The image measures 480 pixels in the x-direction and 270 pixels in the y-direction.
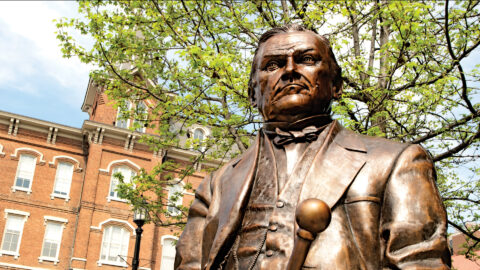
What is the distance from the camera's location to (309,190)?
2.06 m

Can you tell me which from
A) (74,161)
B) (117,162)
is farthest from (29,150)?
(117,162)

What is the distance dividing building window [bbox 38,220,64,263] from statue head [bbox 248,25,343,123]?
22.8m

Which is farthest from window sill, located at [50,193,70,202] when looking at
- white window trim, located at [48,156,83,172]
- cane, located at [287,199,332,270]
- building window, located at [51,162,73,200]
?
cane, located at [287,199,332,270]

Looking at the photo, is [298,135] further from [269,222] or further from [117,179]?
[117,179]

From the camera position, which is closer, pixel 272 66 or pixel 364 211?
pixel 364 211

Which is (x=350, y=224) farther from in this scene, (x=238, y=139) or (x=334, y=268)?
(x=238, y=139)

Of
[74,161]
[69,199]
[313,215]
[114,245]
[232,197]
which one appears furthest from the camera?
[74,161]

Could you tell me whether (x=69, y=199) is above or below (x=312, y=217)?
above

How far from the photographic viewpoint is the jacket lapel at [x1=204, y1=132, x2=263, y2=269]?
2.16 metres

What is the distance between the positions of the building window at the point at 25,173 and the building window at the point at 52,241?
199 centimetres

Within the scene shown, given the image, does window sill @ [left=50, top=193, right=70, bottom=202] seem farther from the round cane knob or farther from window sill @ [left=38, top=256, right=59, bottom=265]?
the round cane knob

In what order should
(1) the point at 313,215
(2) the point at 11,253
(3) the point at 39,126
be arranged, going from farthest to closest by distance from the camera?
(3) the point at 39,126 < (2) the point at 11,253 < (1) the point at 313,215

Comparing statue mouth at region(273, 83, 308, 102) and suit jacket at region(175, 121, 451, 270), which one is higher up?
statue mouth at region(273, 83, 308, 102)

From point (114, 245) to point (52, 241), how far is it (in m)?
2.81
